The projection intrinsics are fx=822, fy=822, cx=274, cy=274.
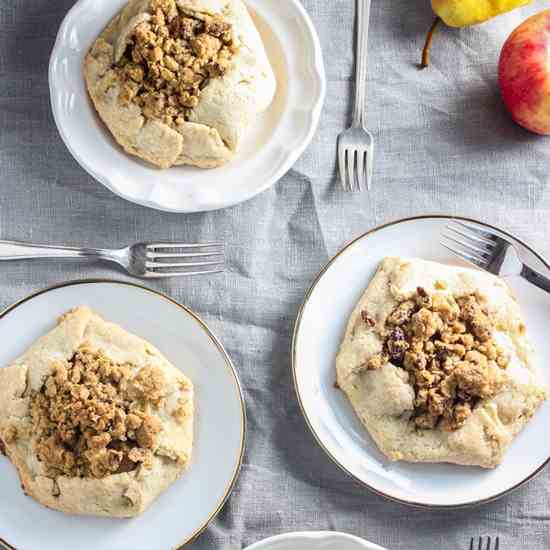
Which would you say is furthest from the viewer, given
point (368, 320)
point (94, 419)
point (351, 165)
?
point (351, 165)

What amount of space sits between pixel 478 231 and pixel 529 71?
1.27 ft

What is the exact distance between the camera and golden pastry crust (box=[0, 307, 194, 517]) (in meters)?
1.77

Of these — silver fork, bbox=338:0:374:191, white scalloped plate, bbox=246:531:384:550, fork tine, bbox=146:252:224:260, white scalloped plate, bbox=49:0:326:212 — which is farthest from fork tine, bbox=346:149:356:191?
white scalloped plate, bbox=246:531:384:550

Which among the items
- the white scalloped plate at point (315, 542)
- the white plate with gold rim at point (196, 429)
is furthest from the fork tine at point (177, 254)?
the white scalloped plate at point (315, 542)

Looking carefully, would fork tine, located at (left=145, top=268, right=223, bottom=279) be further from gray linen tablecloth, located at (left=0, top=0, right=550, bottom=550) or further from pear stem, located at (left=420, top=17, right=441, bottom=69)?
pear stem, located at (left=420, top=17, right=441, bottom=69)

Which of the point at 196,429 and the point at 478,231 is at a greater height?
the point at 478,231

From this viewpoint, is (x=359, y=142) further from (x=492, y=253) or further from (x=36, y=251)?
(x=36, y=251)

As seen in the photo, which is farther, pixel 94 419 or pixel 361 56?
pixel 361 56

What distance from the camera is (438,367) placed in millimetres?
1825

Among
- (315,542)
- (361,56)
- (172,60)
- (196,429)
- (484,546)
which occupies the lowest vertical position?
(484,546)

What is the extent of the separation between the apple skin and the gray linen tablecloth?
101 mm

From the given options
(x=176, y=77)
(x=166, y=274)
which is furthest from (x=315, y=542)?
(x=176, y=77)

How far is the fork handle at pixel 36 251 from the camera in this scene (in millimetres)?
1943

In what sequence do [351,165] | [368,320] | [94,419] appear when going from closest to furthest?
[94,419] < [368,320] < [351,165]
